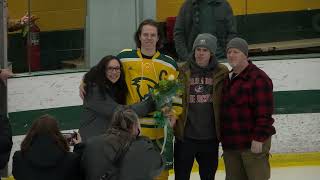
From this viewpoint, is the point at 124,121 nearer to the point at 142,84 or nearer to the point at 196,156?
the point at 142,84

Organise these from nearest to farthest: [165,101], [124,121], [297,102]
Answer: [124,121] < [165,101] < [297,102]

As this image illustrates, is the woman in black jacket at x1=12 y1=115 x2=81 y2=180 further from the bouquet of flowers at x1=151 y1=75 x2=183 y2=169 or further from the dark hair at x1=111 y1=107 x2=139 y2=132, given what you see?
the bouquet of flowers at x1=151 y1=75 x2=183 y2=169

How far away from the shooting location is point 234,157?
5242mm

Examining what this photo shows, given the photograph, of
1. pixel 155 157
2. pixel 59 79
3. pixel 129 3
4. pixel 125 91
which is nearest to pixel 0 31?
pixel 59 79

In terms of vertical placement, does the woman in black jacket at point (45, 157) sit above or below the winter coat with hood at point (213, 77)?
below

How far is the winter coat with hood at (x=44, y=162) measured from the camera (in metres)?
3.97

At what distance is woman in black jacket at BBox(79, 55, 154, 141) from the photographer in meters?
4.90

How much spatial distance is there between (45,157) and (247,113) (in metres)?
1.61

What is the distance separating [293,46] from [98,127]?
3328mm

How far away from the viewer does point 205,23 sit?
22.2 feet

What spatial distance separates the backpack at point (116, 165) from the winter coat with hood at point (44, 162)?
0.22 m

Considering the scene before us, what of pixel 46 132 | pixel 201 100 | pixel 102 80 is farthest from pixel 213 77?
pixel 46 132

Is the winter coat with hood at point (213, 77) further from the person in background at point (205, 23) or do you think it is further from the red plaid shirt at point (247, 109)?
the person in background at point (205, 23)

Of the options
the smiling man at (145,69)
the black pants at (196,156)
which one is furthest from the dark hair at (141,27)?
the black pants at (196,156)
